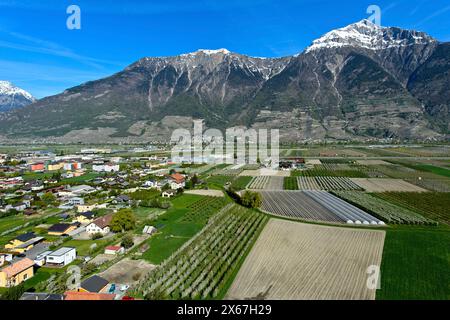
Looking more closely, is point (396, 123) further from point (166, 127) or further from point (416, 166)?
point (166, 127)

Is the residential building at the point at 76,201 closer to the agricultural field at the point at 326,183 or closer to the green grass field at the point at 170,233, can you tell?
the green grass field at the point at 170,233

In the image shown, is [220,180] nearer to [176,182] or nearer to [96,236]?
[176,182]

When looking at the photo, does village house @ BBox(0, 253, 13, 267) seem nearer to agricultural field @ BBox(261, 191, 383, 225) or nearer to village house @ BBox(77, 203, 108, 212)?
village house @ BBox(77, 203, 108, 212)

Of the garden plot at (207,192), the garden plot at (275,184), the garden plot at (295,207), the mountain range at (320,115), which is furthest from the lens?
the mountain range at (320,115)

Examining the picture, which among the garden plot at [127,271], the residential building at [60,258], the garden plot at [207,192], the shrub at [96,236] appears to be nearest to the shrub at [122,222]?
the shrub at [96,236]

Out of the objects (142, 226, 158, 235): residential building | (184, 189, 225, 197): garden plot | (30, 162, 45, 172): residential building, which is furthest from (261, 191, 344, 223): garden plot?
(30, 162, 45, 172): residential building
